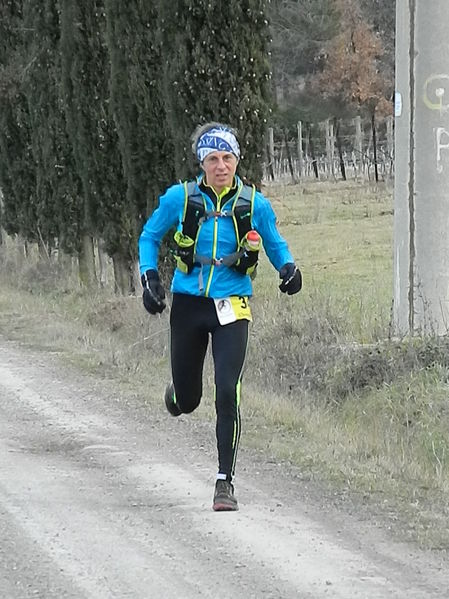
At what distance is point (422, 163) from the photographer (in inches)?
366

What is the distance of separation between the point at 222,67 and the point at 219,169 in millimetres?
6786

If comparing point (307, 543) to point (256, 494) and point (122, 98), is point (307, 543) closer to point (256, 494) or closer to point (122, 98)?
point (256, 494)

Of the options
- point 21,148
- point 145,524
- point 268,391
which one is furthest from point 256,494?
point 21,148

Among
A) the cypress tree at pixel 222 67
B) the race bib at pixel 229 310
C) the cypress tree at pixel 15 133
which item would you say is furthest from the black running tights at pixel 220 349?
the cypress tree at pixel 15 133

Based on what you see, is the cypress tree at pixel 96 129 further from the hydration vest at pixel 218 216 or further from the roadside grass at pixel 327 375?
the hydration vest at pixel 218 216

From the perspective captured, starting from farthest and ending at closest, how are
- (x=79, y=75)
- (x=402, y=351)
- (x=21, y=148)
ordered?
(x=21, y=148) < (x=79, y=75) < (x=402, y=351)

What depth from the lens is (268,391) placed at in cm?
989

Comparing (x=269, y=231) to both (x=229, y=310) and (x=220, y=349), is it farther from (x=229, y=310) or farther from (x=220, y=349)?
(x=220, y=349)

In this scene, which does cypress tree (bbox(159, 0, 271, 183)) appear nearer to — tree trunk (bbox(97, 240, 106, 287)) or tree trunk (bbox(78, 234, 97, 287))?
tree trunk (bbox(78, 234, 97, 287))

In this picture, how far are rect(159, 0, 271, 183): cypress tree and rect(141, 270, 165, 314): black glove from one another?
6739 millimetres

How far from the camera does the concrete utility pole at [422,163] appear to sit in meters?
9.15

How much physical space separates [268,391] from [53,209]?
10828mm

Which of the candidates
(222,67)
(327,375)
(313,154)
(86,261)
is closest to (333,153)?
(313,154)

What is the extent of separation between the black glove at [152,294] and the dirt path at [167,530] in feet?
3.63
